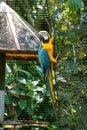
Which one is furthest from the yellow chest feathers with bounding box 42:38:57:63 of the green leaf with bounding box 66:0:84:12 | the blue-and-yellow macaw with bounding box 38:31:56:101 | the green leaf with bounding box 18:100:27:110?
the green leaf with bounding box 18:100:27:110

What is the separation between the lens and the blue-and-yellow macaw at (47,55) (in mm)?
2641

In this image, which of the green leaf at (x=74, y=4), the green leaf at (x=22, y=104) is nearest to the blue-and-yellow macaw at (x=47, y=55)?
the green leaf at (x=74, y=4)

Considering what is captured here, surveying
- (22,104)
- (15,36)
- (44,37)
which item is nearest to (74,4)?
(44,37)

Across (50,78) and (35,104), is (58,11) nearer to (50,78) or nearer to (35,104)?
(50,78)

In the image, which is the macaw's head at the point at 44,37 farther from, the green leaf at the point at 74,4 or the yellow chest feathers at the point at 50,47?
the green leaf at the point at 74,4

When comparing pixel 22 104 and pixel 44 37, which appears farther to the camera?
pixel 22 104

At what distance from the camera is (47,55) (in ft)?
8.79

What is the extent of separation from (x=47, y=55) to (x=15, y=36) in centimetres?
21

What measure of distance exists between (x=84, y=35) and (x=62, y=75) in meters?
0.28

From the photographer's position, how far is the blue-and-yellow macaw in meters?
2.64

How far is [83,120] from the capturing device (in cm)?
279

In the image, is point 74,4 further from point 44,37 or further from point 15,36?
point 15,36

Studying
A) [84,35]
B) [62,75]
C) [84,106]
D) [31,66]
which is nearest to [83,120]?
[84,106]

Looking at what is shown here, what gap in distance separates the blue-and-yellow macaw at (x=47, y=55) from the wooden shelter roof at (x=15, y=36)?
0.05 metres
